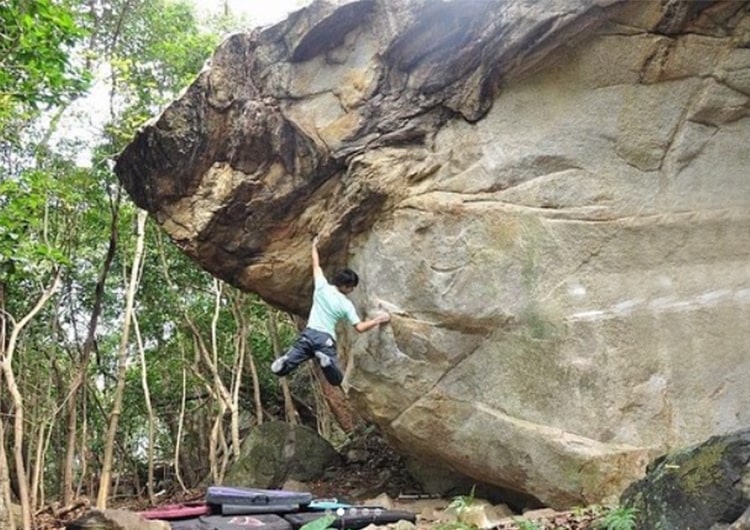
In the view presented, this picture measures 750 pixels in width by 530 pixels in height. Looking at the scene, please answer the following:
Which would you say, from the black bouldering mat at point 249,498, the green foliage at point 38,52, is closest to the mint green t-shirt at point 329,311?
the black bouldering mat at point 249,498

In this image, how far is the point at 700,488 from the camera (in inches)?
166

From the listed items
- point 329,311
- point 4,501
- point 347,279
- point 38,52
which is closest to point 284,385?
point 4,501

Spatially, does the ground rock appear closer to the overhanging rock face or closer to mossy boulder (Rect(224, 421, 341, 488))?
the overhanging rock face

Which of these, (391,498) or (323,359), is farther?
(391,498)

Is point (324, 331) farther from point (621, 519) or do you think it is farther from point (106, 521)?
point (621, 519)

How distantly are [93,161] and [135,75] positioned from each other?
77.3 inches

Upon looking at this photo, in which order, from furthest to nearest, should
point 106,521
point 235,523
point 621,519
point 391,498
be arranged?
point 391,498 → point 235,523 → point 106,521 → point 621,519

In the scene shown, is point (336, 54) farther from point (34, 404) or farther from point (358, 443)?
point (34, 404)

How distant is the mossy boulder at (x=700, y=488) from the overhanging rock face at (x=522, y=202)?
265 centimetres

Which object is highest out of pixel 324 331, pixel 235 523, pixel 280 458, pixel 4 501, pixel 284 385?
pixel 284 385

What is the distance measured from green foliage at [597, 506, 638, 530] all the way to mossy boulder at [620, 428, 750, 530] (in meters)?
0.05

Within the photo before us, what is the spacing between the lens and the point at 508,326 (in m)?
7.89

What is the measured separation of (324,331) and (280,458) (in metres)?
3.95

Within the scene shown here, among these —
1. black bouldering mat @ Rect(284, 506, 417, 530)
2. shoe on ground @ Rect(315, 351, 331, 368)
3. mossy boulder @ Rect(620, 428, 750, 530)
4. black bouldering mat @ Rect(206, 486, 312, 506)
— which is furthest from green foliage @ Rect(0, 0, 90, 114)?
mossy boulder @ Rect(620, 428, 750, 530)
